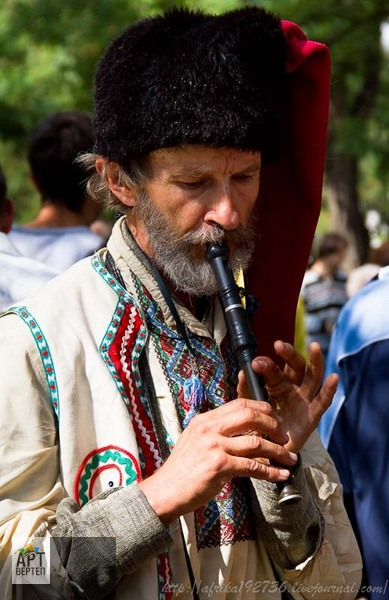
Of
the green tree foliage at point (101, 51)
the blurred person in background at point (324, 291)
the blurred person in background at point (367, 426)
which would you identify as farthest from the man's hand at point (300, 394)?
the green tree foliage at point (101, 51)

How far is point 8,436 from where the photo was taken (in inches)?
82.9

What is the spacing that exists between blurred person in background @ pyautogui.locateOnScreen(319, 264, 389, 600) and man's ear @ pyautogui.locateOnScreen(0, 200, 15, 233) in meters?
1.37

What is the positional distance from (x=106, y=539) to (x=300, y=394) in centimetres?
59

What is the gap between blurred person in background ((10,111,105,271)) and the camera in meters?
4.35

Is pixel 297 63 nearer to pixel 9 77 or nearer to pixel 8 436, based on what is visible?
pixel 8 436

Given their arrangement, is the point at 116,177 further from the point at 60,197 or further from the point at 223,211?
the point at 60,197

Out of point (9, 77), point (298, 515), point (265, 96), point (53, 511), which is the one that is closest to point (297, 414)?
point (298, 515)

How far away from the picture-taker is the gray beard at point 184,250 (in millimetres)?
2344

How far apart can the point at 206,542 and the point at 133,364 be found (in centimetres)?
46

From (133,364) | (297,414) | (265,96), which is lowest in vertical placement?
(297,414)

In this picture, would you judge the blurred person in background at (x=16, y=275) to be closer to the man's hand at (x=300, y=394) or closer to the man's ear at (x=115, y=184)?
the man's ear at (x=115, y=184)

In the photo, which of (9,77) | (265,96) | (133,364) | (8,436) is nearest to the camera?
(8,436)

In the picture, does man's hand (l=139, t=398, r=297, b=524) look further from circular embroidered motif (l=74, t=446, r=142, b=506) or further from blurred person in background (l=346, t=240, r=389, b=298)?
blurred person in background (l=346, t=240, r=389, b=298)

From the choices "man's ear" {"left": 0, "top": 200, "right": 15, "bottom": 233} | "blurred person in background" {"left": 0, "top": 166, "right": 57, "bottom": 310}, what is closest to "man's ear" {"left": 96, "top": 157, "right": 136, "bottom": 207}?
"blurred person in background" {"left": 0, "top": 166, "right": 57, "bottom": 310}
